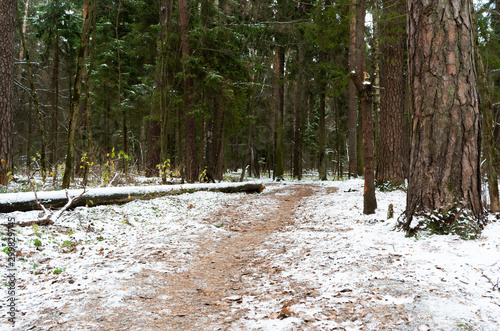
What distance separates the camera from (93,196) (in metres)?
6.55

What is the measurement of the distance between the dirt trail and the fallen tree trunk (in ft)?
8.67

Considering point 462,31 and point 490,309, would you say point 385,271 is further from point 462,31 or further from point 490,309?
point 462,31

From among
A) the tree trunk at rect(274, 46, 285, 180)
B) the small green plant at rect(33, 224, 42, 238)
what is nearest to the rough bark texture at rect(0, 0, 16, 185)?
the small green plant at rect(33, 224, 42, 238)

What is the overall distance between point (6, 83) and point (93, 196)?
474cm

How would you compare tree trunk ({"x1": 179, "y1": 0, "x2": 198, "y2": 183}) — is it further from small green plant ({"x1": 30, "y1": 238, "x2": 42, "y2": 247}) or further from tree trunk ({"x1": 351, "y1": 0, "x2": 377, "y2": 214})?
small green plant ({"x1": 30, "y1": 238, "x2": 42, "y2": 247})

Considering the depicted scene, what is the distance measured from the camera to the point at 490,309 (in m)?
2.25

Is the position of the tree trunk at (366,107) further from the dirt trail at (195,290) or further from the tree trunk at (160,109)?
the tree trunk at (160,109)

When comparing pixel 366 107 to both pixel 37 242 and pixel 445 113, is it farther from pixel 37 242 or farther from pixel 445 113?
pixel 37 242

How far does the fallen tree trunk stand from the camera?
5.32 m

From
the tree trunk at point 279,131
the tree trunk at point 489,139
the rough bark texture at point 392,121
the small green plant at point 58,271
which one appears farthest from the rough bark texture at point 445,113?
the tree trunk at point 279,131

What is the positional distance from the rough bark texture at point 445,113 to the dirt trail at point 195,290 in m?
2.41

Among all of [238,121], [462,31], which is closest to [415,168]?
[462,31]

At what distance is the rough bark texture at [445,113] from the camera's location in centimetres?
392

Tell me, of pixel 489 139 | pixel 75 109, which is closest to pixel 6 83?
pixel 75 109
